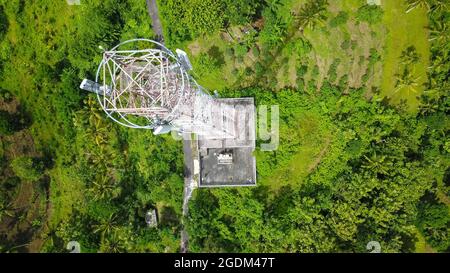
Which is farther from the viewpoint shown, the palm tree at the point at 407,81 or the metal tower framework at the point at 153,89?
the palm tree at the point at 407,81

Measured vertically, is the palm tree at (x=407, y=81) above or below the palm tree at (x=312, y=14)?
below

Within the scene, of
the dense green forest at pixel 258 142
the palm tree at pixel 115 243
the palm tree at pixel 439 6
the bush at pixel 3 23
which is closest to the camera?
the palm tree at pixel 439 6

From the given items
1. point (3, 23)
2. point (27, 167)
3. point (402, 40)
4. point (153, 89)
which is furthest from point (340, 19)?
point (3, 23)

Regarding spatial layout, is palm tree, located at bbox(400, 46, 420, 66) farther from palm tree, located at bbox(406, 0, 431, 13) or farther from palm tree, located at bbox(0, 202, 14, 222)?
palm tree, located at bbox(0, 202, 14, 222)

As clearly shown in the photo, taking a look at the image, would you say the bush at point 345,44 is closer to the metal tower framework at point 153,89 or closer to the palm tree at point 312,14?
the palm tree at point 312,14

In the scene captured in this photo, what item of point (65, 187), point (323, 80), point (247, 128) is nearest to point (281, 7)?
point (323, 80)

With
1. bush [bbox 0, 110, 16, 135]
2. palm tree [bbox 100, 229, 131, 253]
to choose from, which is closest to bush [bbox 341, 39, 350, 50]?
palm tree [bbox 100, 229, 131, 253]

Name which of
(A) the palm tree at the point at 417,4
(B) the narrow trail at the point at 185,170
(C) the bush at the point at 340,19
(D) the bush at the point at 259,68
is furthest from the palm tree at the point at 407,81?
(B) the narrow trail at the point at 185,170
